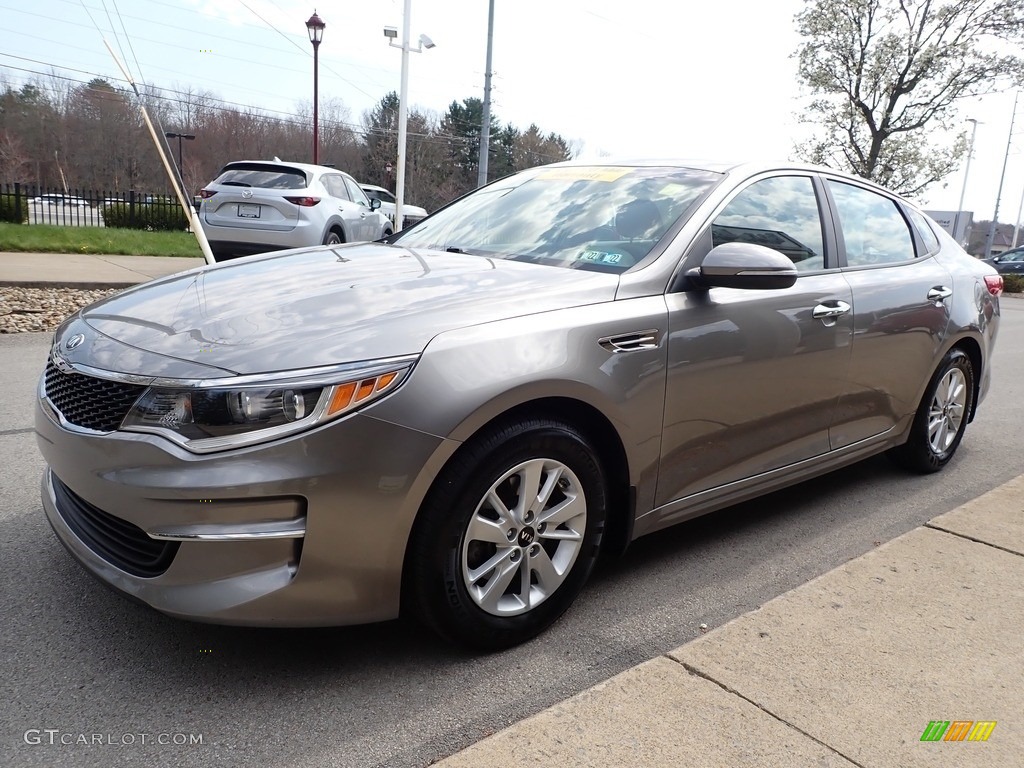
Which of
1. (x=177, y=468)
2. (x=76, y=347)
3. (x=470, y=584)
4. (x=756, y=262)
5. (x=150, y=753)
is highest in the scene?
(x=756, y=262)

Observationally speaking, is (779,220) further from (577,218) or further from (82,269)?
(82,269)

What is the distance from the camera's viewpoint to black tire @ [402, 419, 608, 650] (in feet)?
7.63

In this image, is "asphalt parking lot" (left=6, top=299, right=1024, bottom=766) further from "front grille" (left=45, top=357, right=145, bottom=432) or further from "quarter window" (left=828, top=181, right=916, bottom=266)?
"quarter window" (left=828, top=181, right=916, bottom=266)

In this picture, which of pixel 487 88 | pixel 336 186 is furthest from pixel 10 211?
pixel 487 88

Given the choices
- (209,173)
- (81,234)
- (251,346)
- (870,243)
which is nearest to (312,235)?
(81,234)

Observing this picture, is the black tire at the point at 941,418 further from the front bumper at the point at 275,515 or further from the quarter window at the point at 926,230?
the front bumper at the point at 275,515

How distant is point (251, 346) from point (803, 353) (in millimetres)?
2210

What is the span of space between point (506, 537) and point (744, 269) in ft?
4.07

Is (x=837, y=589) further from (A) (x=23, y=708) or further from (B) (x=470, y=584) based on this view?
(A) (x=23, y=708)

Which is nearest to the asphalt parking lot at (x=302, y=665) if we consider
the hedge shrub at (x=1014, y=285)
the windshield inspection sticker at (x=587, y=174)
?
the windshield inspection sticker at (x=587, y=174)

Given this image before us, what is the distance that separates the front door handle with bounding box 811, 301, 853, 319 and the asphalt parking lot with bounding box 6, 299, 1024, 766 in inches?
38.9

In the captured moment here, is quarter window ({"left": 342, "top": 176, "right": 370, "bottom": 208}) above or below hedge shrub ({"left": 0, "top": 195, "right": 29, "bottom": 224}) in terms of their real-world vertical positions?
above

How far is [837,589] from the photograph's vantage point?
305cm

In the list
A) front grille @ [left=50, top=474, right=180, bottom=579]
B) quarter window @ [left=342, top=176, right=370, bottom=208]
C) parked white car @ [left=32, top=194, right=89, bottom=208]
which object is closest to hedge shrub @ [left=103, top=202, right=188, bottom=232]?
parked white car @ [left=32, top=194, right=89, bottom=208]
